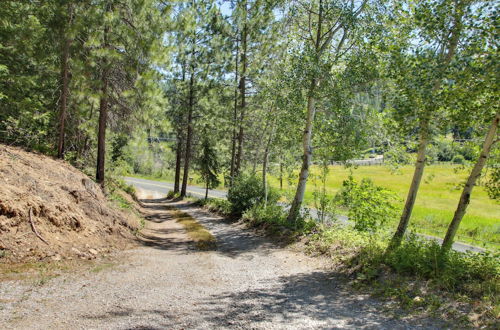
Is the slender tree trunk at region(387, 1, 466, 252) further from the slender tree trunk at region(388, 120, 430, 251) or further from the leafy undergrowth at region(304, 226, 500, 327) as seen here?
the leafy undergrowth at region(304, 226, 500, 327)

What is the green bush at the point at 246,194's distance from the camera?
17.6 m

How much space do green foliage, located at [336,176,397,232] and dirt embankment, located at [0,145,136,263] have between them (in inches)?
283

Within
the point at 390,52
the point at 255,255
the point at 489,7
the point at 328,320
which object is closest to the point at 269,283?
the point at 328,320

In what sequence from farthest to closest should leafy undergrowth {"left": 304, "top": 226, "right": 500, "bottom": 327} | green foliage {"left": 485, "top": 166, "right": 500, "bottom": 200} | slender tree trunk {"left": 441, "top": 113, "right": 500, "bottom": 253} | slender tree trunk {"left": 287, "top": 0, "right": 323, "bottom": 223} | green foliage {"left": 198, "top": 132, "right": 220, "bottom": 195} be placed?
green foliage {"left": 198, "top": 132, "right": 220, "bottom": 195} < slender tree trunk {"left": 287, "top": 0, "right": 323, "bottom": 223} < green foliage {"left": 485, "top": 166, "right": 500, "bottom": 200} < slender tree trunk {"left": 441, "top": 113, "right": 500, "bottom": 253} < leafy undergrowth {"left": 304, "top": 226, "right": 500, "bottom": 327}

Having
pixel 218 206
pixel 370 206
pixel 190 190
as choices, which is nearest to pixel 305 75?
pixel 370 206

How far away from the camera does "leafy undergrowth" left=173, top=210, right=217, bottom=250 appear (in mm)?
12191

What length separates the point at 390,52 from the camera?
24.9ft

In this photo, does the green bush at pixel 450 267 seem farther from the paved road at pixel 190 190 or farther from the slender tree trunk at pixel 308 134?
the paved road at pixel 190 190

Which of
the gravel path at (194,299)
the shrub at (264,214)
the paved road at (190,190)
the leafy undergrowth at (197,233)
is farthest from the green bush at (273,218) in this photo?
the paved road at (190,190)

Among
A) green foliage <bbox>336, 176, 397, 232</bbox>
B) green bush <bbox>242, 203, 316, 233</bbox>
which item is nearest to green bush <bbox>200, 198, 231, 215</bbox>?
green bush <bbox>242, 203, 316, 233</bbox>

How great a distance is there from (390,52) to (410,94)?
1.35 metres

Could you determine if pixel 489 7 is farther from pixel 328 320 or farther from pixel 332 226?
pixel 332 226

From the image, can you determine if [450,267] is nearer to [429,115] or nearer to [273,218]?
[429,115]

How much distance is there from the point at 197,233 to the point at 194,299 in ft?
27.6
